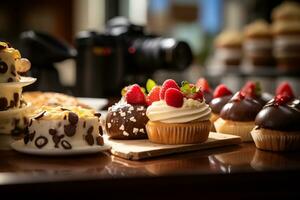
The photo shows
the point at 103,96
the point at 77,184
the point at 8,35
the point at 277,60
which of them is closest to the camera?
the point at 77,184

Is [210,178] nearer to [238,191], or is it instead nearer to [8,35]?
[238,191]

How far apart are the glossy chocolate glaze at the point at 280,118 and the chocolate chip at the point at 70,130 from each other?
343 mm

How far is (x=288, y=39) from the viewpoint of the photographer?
2580mm

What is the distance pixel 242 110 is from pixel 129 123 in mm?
237

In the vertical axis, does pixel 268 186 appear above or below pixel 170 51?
below

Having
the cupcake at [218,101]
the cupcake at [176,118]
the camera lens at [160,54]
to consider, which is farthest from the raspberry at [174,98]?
the camera lens at [160,54]

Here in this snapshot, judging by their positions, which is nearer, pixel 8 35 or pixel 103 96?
pixel 103 96

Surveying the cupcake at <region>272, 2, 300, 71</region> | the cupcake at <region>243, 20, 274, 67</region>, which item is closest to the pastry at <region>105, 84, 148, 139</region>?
the cupcake at <region>272, 2, 300, 71</region>

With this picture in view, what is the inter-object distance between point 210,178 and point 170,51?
0.89 meters

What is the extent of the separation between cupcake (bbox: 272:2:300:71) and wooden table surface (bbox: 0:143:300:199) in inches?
69.0

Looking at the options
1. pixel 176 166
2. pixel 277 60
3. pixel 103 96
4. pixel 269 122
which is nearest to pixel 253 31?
pixel 277 60

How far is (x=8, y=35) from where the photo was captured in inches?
163

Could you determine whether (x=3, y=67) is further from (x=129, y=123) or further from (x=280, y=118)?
(x=280, y=118)

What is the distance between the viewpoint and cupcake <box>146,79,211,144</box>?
977 millimetres
